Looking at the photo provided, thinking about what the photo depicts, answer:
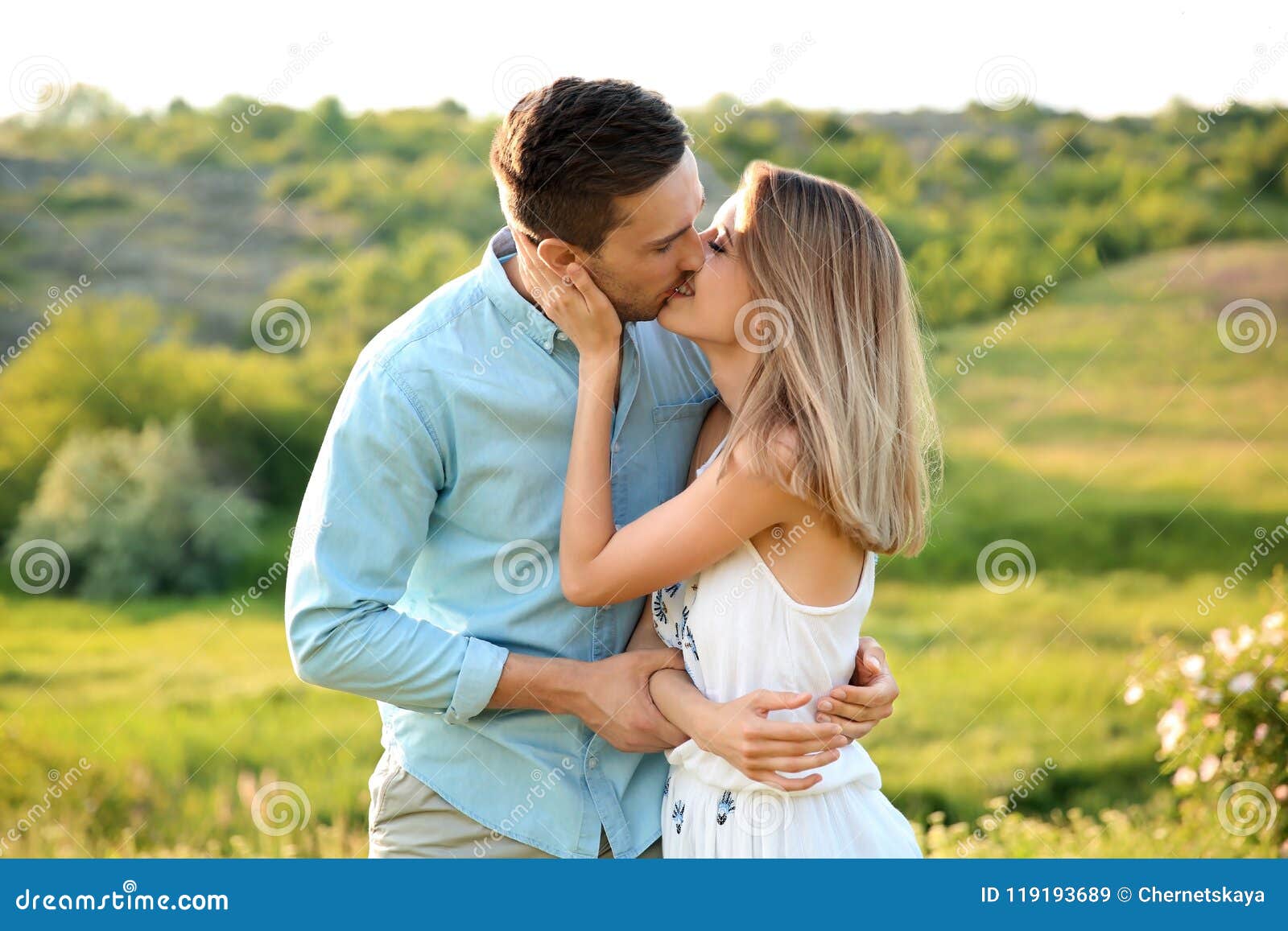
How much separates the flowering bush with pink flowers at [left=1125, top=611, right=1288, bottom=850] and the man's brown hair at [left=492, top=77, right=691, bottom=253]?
276 centimetres

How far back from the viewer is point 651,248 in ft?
7.22

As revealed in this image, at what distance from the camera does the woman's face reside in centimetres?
221

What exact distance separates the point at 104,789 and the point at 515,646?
3.97 m

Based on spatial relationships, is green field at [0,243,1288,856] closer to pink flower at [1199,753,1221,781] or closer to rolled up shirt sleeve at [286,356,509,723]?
pink flower at [1199,753,1221,781]

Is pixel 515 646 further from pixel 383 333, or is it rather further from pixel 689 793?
pixel 383 333

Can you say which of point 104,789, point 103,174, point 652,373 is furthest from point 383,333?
point 103,174

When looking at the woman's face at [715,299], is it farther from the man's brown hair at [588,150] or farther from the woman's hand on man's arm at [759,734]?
the woman's hand on man's arm at [759,734]

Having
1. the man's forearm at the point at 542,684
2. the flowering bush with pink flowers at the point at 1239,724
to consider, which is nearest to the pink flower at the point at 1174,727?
the flowering bush with pink flowers at the point at 1239,724

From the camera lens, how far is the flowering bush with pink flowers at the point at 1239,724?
3973 millimetres

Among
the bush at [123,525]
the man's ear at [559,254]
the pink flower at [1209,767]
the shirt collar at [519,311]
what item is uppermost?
the bush at [123,525]

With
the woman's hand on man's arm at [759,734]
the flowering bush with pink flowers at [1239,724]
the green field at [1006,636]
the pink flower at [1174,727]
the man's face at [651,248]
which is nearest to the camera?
the woman's hand on man's arm at [759,734]

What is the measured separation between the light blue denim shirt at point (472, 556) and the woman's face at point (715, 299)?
5.7 inches

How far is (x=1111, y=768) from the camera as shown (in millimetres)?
6086

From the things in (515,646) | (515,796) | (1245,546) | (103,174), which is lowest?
(515,796)
